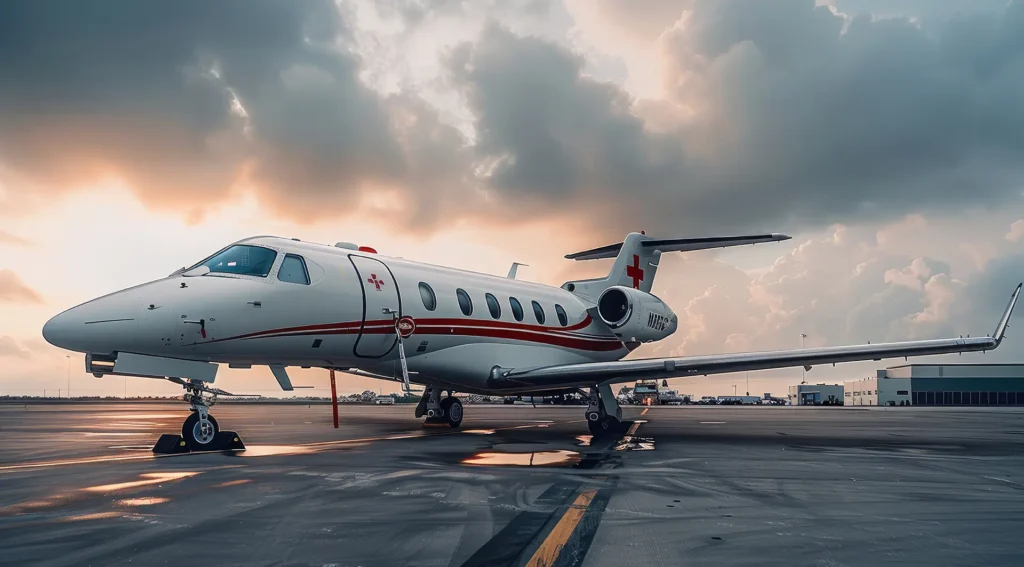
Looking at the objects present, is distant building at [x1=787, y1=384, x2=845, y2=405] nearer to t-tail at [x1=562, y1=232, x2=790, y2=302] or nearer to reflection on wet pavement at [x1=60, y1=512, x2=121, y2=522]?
t-tail at [x1=562, y1=232, x2=790, y2=302]

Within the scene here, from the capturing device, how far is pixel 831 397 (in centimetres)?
10875

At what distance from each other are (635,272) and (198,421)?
50.5 ft

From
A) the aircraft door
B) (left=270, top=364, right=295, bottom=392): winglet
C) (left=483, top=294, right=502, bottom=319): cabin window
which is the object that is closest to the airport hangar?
(left=483, top=294, right=502, bottom=319): cabin window

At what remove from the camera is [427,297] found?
1592cm

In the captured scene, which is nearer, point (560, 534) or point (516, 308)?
point (560, 534)

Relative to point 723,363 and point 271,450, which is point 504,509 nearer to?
point 271,450

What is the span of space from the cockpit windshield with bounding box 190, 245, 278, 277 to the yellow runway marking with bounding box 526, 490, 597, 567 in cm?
822

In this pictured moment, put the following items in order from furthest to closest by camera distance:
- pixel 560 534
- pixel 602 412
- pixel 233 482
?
pixel 602 412 < pixel 233 482 < pixel 560 534

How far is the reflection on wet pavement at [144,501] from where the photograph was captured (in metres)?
6.51

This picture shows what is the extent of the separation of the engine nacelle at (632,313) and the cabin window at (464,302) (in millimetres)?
4931

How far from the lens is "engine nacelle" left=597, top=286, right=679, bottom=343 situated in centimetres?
2048

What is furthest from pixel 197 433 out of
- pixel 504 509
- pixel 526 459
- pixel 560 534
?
pixel 560 534

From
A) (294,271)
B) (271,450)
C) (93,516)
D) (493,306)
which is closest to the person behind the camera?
(93,516)

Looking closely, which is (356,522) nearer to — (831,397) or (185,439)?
(185,439)
